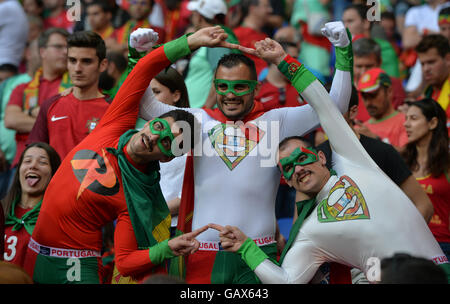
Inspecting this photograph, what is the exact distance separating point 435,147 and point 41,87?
396cm

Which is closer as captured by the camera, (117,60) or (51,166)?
(51,166)

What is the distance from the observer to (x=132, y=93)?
4676mm

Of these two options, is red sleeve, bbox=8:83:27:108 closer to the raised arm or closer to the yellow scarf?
the yellow scarf

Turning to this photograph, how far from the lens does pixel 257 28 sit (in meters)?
8.77

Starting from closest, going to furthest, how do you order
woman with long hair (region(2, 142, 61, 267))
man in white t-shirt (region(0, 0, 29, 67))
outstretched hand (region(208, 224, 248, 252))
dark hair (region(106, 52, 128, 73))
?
1. outstretched hand (region(208, 224, 248, 252))
2. woman with long hair (region(2, 142, 61, 267))
3. dark hair (region(106, 52, 128, 73))
4. man in white t-shirt (region(0, 0, 29, 67))

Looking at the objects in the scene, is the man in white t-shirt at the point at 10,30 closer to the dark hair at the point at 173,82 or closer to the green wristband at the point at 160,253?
the dark hair at the point at 173,82

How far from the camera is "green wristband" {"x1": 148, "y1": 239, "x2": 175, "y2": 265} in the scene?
4.20 metres

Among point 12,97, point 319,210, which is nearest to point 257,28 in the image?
point 12,97

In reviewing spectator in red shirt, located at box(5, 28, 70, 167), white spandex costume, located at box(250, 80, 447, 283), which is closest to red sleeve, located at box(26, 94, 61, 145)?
spectator in red shirt, located at box(5, 28, 70, 167)

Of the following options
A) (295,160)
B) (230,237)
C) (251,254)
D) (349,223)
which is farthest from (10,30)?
(349,223)

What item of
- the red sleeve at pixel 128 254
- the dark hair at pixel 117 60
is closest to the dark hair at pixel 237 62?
the red sleeve at pixel 128 254

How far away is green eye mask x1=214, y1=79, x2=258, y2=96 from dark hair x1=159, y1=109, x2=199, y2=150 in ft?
0.92

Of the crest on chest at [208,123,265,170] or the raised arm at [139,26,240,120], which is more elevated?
the raised arm at [139,26,240,120]

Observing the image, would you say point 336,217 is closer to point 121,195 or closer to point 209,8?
point 121,195
